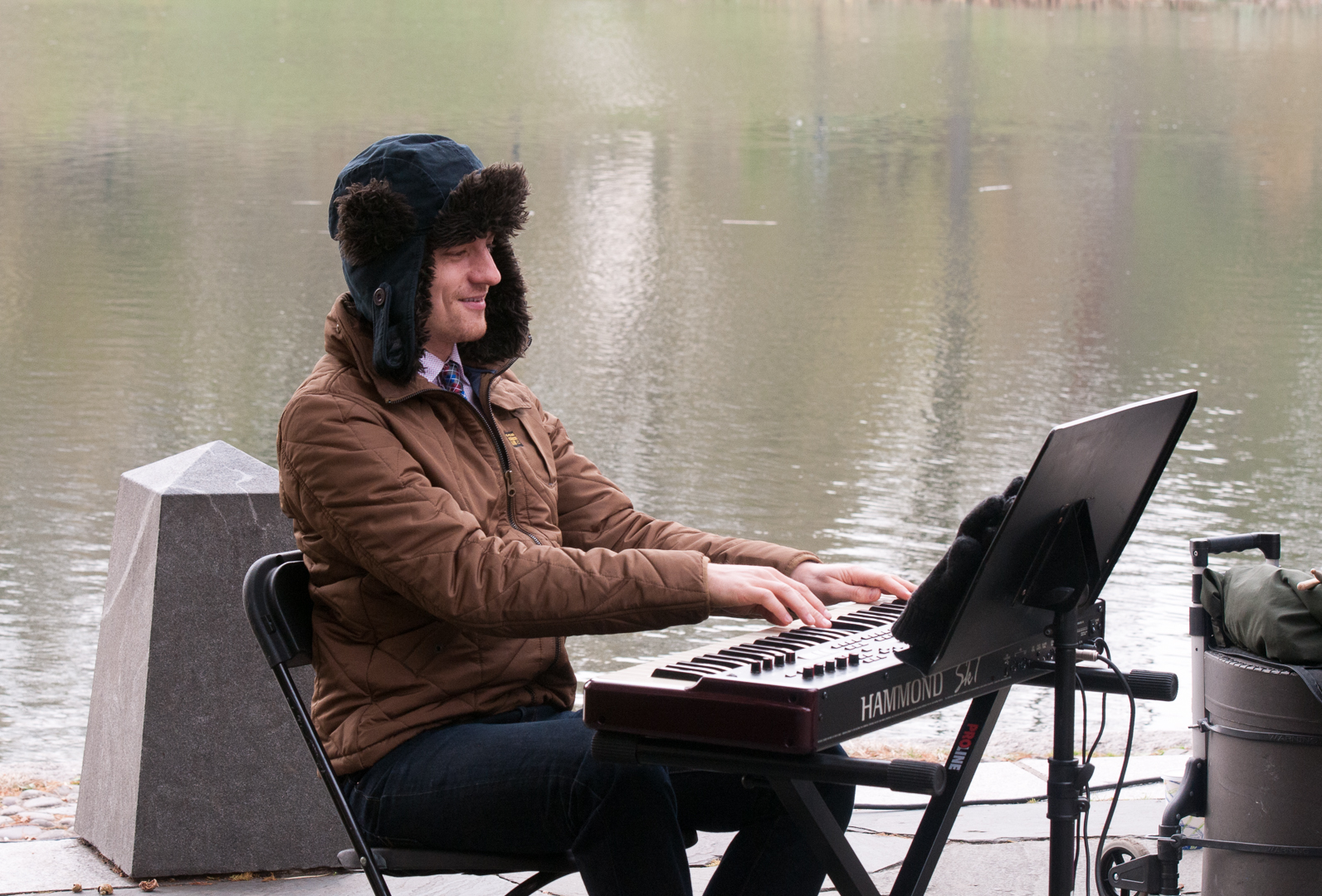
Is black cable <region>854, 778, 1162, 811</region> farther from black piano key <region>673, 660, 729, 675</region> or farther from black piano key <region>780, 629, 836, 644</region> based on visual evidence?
black piano key <region>673, 660, 729, 675</region>

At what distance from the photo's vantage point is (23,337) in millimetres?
14570

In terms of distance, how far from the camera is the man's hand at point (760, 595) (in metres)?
2.23

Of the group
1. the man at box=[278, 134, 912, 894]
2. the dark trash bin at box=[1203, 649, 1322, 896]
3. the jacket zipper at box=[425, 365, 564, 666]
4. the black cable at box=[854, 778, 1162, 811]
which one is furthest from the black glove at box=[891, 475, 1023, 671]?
the black cable at box=[854, 778, 1162, 811]

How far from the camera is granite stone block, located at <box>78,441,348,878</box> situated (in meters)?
3.30

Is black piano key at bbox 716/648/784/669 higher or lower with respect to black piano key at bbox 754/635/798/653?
higher

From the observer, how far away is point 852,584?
2.54 m

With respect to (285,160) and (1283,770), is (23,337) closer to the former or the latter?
(1283,770)

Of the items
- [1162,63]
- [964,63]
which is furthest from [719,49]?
[1162,63]

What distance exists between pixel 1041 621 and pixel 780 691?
1.83ft

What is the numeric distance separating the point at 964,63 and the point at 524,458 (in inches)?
2135

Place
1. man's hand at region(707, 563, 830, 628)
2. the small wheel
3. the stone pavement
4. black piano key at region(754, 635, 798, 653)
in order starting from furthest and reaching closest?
the stone pavement < the small wheel < man's hand at region(707, 563, 830, 628) < black piano key at region(754, 635, 798, 653)

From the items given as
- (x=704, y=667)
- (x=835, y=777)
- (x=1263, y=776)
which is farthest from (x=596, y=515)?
(x=1263, y=776)

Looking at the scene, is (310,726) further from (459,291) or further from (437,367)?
(459,291)

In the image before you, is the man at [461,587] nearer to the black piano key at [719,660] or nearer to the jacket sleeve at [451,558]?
the jacket sleeve at [451,558]
